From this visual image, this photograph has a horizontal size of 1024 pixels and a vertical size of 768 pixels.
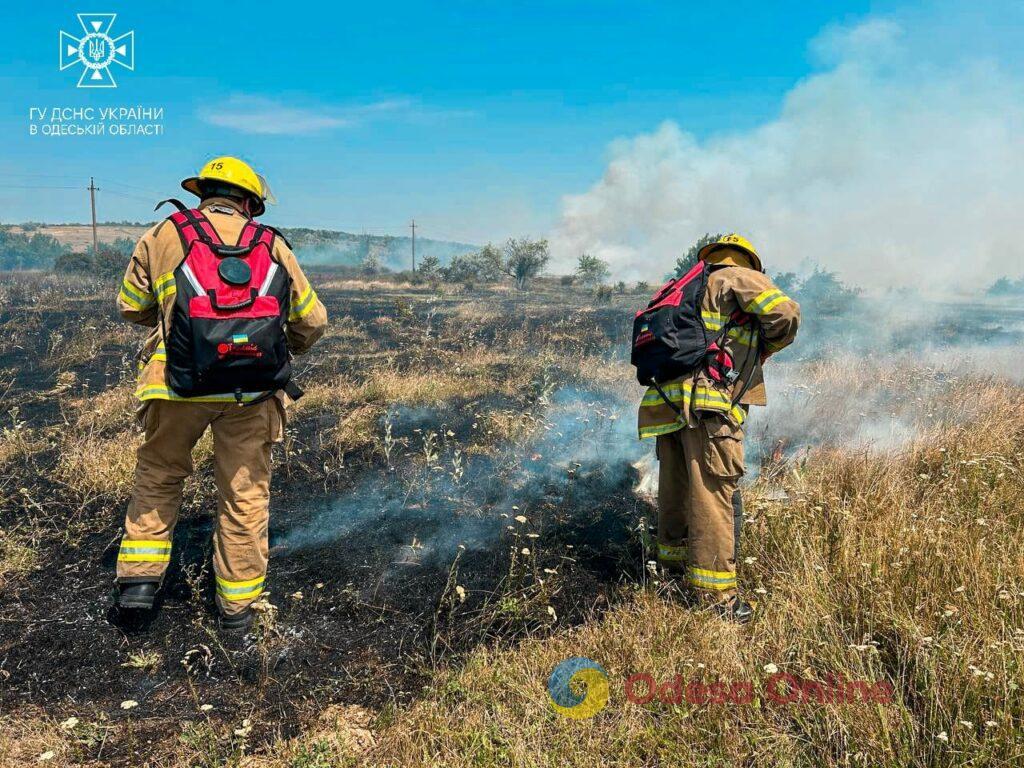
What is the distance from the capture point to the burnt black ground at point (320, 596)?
2512 mm

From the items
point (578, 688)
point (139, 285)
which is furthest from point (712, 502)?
point (139, 285)

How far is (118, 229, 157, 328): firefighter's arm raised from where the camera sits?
2828mm

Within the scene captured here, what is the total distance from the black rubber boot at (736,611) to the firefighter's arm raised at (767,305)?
127 centimetres

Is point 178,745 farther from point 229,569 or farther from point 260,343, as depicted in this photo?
point 260,343

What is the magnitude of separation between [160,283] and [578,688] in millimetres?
2568

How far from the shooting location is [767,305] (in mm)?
2930

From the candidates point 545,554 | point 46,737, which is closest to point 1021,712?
point 545,554

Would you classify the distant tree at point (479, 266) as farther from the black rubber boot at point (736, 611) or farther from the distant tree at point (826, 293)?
the black rubber boot at point (736, 611)

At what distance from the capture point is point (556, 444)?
5535 millimetres

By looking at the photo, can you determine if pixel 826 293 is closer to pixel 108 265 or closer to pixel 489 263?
pixel 489 263

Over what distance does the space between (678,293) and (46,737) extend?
320 cm

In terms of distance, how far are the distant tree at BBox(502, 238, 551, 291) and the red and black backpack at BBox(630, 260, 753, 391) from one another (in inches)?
1048

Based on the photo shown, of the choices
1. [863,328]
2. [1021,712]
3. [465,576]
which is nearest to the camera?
[1021,712]

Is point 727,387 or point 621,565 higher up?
point 727,387
